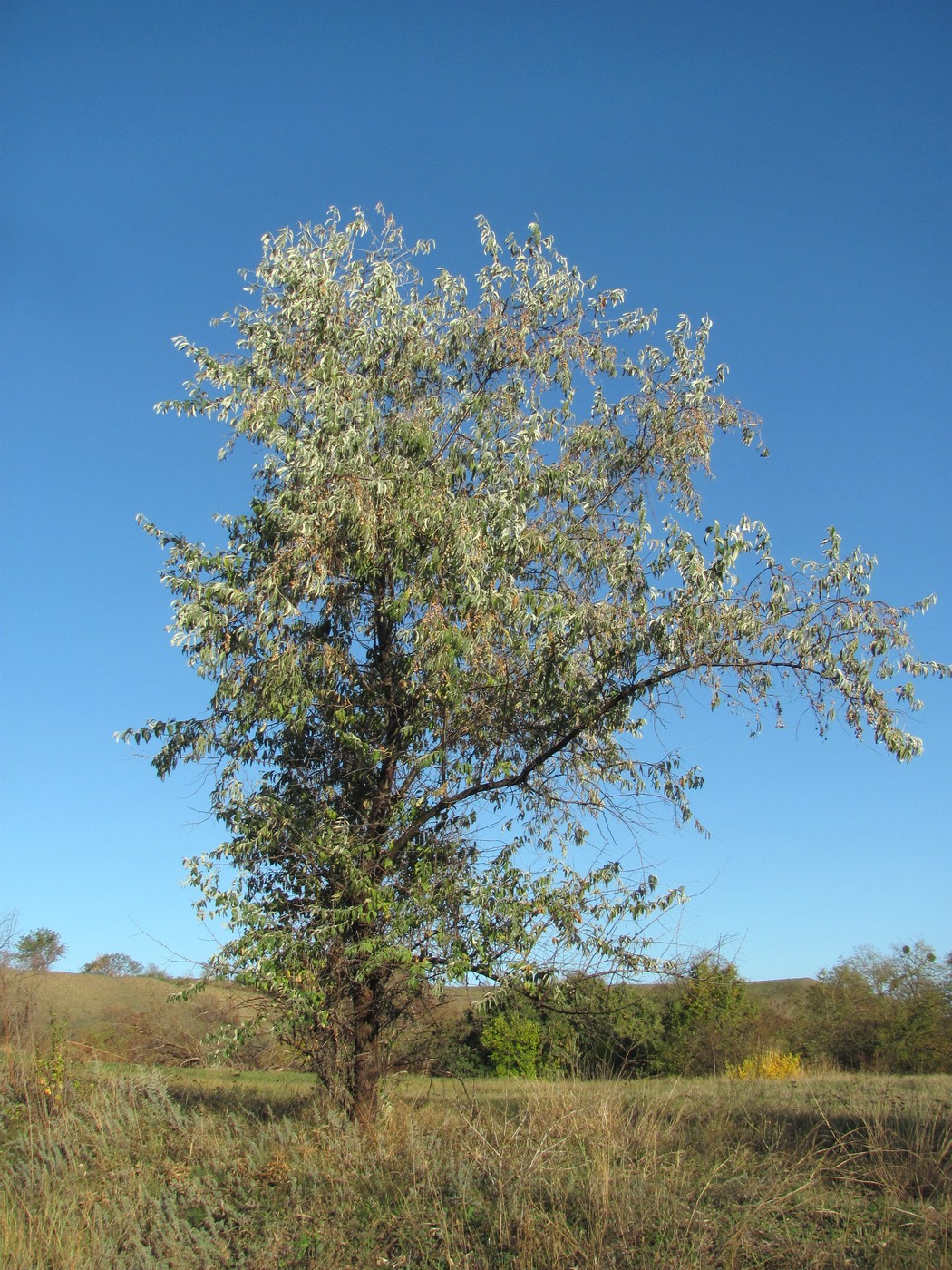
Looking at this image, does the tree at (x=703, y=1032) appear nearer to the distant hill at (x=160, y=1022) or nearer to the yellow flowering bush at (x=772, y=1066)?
the yellow flowering bush at (x=772, y=1066)

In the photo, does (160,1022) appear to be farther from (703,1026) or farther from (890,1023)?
(890,1023)

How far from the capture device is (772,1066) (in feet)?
62.7

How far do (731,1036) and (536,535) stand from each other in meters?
14.7

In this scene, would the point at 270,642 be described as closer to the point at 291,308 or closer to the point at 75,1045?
the point at 291,308

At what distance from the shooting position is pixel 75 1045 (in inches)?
476

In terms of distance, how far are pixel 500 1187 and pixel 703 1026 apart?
14.8m

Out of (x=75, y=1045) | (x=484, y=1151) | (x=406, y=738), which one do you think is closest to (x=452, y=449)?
(x=406, y=738)

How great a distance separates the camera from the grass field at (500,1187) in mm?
4953

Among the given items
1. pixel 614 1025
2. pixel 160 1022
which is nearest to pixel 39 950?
pixel 160 1022

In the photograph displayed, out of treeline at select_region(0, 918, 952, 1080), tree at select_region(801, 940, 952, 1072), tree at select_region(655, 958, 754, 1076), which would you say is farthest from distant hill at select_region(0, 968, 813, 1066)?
tree at select_region(801, 940, 952, 1072)

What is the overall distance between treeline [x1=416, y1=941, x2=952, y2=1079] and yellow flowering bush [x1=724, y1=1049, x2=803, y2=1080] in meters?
0.33

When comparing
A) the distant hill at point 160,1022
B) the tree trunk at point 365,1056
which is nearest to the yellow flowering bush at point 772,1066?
the distant hill at point 160,1022

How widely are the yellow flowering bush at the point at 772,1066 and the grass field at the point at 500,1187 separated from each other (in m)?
7.91

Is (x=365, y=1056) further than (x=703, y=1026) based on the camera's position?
No
